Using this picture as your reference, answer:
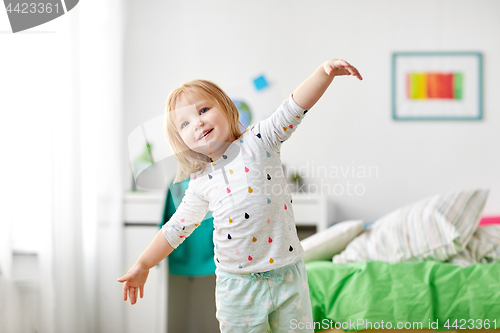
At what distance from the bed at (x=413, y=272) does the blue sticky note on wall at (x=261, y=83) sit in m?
1.02

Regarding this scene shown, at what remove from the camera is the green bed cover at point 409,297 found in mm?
1110

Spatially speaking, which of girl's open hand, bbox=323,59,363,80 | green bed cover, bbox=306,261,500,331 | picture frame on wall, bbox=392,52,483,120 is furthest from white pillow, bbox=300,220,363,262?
picture frame on wall, bbox=392,52,483,120

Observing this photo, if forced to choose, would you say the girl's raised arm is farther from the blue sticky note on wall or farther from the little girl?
the blue sticky note on wall

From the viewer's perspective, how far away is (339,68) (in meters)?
0.75

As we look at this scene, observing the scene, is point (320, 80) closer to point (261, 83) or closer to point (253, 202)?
point (253, 202)

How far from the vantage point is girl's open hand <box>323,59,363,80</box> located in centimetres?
73

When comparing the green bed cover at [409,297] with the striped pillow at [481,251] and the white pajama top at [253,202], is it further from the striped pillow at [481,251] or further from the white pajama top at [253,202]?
the white pajama top at [253,202]

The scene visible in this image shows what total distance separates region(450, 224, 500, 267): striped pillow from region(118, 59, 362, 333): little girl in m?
0.71

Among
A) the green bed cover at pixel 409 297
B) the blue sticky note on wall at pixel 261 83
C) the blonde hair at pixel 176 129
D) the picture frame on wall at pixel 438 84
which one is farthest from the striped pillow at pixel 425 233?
the blue sticky note on wall at pixel 261 83

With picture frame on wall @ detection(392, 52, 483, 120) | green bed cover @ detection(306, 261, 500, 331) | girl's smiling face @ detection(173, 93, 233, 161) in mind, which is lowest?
green bed cover @ detection(306, 261, 500, 331)

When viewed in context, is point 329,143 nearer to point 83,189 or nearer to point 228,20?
point 228,20

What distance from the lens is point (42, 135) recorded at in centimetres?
139

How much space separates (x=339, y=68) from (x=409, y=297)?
2.37 feet

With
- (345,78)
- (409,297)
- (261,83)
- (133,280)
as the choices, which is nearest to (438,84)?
(345,78)
